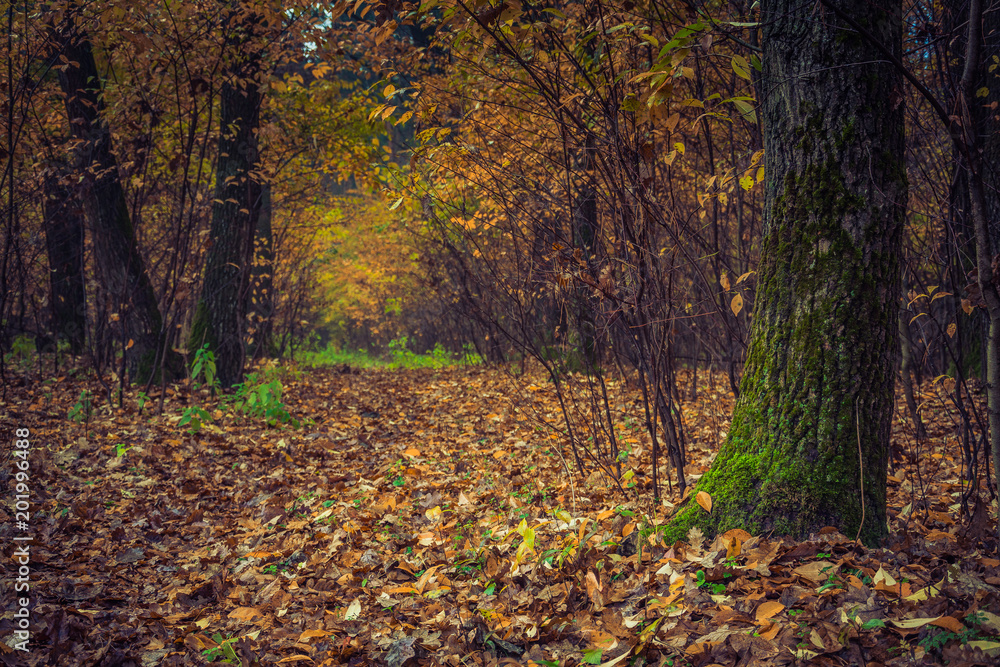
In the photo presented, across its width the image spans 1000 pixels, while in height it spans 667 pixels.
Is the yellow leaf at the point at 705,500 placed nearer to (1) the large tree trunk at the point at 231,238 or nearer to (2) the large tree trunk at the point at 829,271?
(2) the large tree trunk at the point at 829,271

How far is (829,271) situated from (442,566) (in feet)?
7.57

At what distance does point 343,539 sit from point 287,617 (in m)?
0.80

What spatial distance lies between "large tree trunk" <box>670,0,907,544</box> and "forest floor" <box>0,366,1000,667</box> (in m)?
0.20

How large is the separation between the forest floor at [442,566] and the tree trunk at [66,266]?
3.72 m

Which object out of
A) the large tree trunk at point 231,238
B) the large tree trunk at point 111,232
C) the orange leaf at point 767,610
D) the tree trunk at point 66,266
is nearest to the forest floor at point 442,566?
the orange leaf at point 767,610

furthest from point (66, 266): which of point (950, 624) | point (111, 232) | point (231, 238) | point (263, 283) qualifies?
point (950, 624)

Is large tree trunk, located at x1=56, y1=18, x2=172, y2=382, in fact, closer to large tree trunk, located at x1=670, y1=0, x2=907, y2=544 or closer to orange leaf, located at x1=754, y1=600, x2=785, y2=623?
large tree trunk, located at x1=670, y1=0, x2=907, y2=544

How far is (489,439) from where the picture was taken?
598 cm

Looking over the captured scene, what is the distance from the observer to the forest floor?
6.64 feet

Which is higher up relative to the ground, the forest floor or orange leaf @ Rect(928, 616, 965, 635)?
orange leaf @ Rect(928, 616, 965, 635)

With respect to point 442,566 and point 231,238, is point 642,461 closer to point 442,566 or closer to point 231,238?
point 442,566

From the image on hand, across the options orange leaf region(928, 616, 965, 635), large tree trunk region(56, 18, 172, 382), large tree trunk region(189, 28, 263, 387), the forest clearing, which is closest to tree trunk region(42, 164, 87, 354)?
large tree trunk region(56, 18, 172, 382)

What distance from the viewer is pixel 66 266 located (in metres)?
9.86

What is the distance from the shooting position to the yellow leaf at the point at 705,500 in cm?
266
